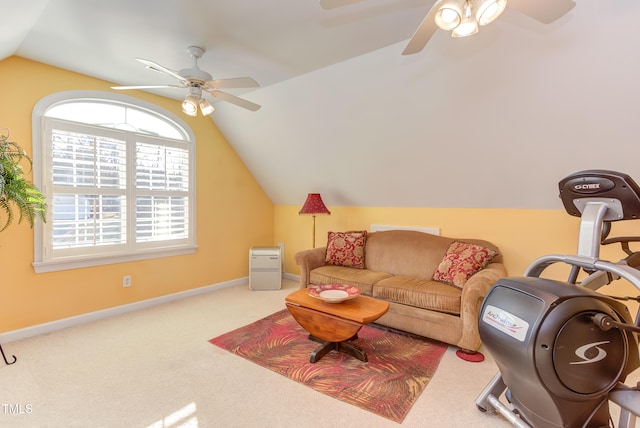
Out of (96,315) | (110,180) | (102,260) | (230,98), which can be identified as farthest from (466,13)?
(96,315)

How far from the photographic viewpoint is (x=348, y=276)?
10.6 feet

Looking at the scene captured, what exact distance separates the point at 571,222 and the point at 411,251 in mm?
1495

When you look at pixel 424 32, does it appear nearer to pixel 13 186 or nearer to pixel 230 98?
pixel 230 98

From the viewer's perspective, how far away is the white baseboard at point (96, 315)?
2.64 meters

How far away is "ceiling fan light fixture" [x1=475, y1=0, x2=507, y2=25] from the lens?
1239 mm

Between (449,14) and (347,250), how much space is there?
2.69 m

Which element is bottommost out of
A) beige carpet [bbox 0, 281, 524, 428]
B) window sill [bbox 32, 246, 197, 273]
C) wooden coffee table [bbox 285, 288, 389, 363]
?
beige carpet [bbox 0, 281, 524, 428]

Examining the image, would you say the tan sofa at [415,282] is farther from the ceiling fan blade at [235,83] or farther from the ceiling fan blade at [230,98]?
the ceiling fan blade at [235,83]

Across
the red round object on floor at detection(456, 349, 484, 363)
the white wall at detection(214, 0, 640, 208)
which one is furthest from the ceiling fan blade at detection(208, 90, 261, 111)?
the red round object on floor at detection(456, 349, 484, 363)

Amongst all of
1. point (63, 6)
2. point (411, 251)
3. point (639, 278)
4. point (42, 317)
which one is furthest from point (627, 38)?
point (42, 317)

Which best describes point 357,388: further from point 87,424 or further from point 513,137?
point 513,137

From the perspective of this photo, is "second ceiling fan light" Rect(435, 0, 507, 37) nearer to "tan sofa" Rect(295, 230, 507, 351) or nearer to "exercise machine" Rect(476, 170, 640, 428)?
"exercise machine" Rect(476, 170, 640, 428)

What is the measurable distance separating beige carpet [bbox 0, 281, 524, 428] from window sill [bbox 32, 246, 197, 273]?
611 millimetres

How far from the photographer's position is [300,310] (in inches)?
93.9
